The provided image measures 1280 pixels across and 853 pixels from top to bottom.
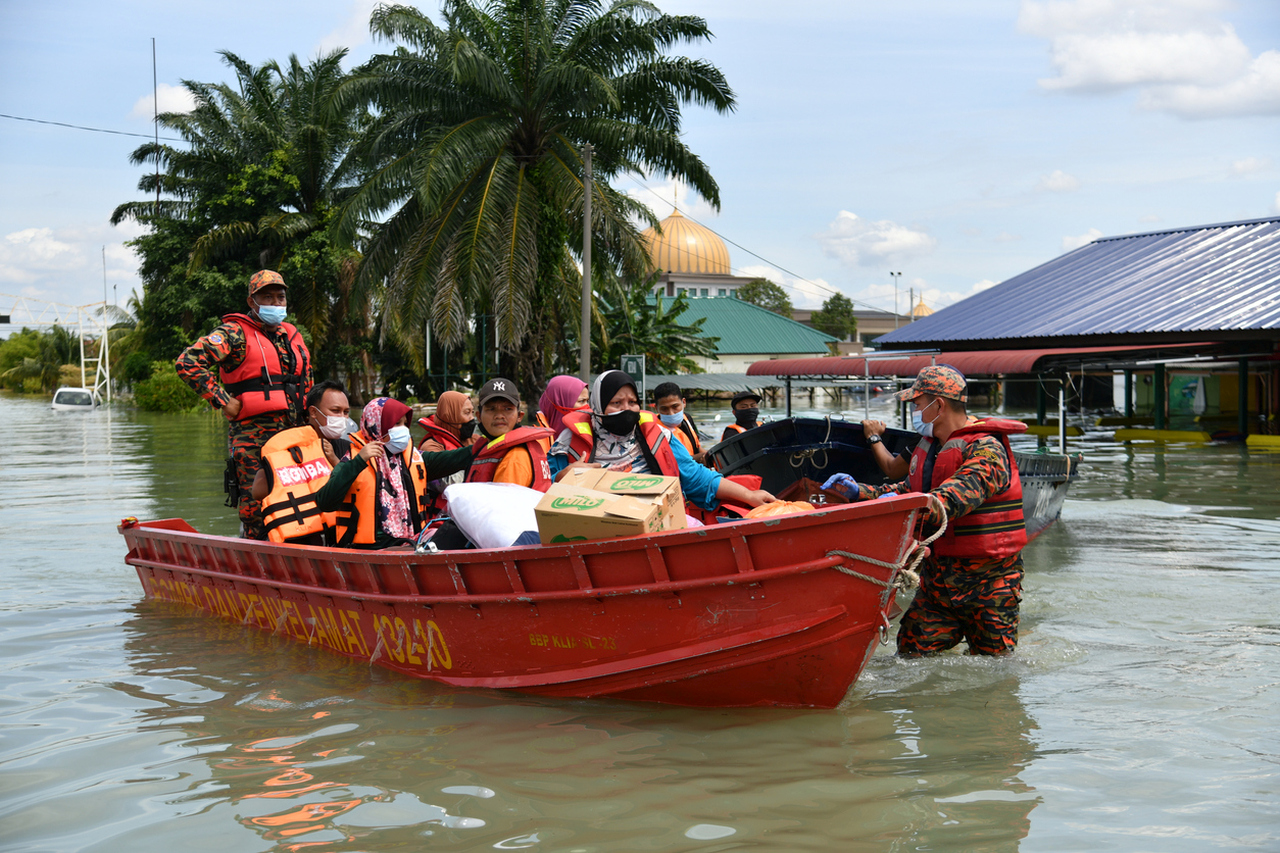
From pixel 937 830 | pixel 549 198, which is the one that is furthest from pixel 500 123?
pixel 937 830

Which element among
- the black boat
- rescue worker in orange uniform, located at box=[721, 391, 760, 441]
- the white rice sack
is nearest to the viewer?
the white rice sack

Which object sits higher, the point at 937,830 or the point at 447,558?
the point at 447,558

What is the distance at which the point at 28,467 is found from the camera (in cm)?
1977

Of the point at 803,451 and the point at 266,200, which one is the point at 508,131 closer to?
the point at 803,451

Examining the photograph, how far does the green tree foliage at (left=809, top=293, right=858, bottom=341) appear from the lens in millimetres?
77625

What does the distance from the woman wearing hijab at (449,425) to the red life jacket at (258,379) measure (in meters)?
0.97

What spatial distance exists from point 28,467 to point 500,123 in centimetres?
1135

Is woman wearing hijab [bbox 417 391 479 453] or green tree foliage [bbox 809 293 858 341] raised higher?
green tree foliage [bbox 809 293 858 341]

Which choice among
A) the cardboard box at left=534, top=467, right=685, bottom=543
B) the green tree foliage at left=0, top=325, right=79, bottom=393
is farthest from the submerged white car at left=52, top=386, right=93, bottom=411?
the cardboard box at left=534, top=467, right=685, bottom=543

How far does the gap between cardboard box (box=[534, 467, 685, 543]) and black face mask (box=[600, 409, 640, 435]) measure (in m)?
0.48

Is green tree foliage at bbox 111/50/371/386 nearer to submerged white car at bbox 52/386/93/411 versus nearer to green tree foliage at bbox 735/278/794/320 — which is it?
submerged white car at bbox 52/386/93/411

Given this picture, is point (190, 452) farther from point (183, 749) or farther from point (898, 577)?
point (898, 577)

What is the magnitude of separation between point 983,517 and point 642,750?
2.04 metres

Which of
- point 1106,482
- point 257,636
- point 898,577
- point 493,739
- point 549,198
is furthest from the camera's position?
point 549,198
